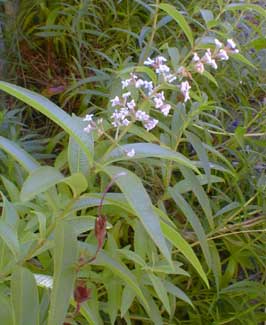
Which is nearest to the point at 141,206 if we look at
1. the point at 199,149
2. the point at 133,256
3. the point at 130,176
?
the point at 130,176

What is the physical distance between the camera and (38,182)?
636 mm

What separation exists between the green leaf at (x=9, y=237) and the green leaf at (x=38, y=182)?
0.50 feet

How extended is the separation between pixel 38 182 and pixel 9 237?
0.17m

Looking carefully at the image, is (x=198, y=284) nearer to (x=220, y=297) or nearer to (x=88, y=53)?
(x=220, y=297)

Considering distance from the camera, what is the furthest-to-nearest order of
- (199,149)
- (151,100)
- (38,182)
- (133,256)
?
(199,149), (133,256), (151,100), (38,182)

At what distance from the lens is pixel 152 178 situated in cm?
139

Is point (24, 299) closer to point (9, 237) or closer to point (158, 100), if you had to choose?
point (9, 237)

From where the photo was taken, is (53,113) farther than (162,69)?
No

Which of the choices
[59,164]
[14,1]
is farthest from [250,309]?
[14,1]

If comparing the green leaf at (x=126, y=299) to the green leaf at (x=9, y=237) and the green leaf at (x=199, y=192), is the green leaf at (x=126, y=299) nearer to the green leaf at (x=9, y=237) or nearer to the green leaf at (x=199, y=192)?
the green leaf at (x=199, y=192)

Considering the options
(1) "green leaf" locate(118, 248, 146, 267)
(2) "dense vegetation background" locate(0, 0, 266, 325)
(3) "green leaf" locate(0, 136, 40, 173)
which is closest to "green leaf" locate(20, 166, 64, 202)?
(2) "dense vegetation background" locate(0, 0, 266, 325)

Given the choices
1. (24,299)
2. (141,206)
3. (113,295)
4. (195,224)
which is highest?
(141,206)

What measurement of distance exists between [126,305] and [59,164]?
0.31 metres

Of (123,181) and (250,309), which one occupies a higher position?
(123,181)
